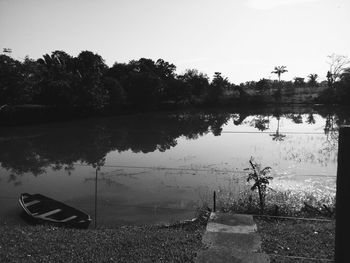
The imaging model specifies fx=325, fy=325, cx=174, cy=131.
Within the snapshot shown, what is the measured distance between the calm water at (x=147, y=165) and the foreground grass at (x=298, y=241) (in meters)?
3.51

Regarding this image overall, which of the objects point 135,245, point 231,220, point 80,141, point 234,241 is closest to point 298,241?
point 231,220

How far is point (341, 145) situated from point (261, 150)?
2563 cm

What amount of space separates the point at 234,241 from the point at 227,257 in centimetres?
60

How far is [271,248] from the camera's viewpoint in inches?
303

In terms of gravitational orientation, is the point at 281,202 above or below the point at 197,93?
below

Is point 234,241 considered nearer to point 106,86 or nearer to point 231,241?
point 231,241

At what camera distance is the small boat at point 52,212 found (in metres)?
12.0

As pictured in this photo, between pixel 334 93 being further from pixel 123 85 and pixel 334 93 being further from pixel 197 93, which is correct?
pixel 123 85

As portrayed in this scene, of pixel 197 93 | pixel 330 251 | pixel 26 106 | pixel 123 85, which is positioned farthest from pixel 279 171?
pixel 197 93

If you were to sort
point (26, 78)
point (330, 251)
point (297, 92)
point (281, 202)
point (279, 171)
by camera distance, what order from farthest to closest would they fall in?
point (297, 92), point (26, 78), point (279, 171), point (281, 202), point (330, 251)

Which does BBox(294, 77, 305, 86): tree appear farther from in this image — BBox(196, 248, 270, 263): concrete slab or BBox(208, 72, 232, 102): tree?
BBox(196, 248, 270, 263): concrete slab

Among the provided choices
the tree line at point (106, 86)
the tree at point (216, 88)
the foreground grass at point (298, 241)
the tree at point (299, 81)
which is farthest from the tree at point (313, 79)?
the foreground grass at point (298, 241)

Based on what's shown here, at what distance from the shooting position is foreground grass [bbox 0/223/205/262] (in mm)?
7023

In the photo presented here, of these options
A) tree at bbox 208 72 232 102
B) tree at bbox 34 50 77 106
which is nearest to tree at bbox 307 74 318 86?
tree at bbox 208 72 232 102
